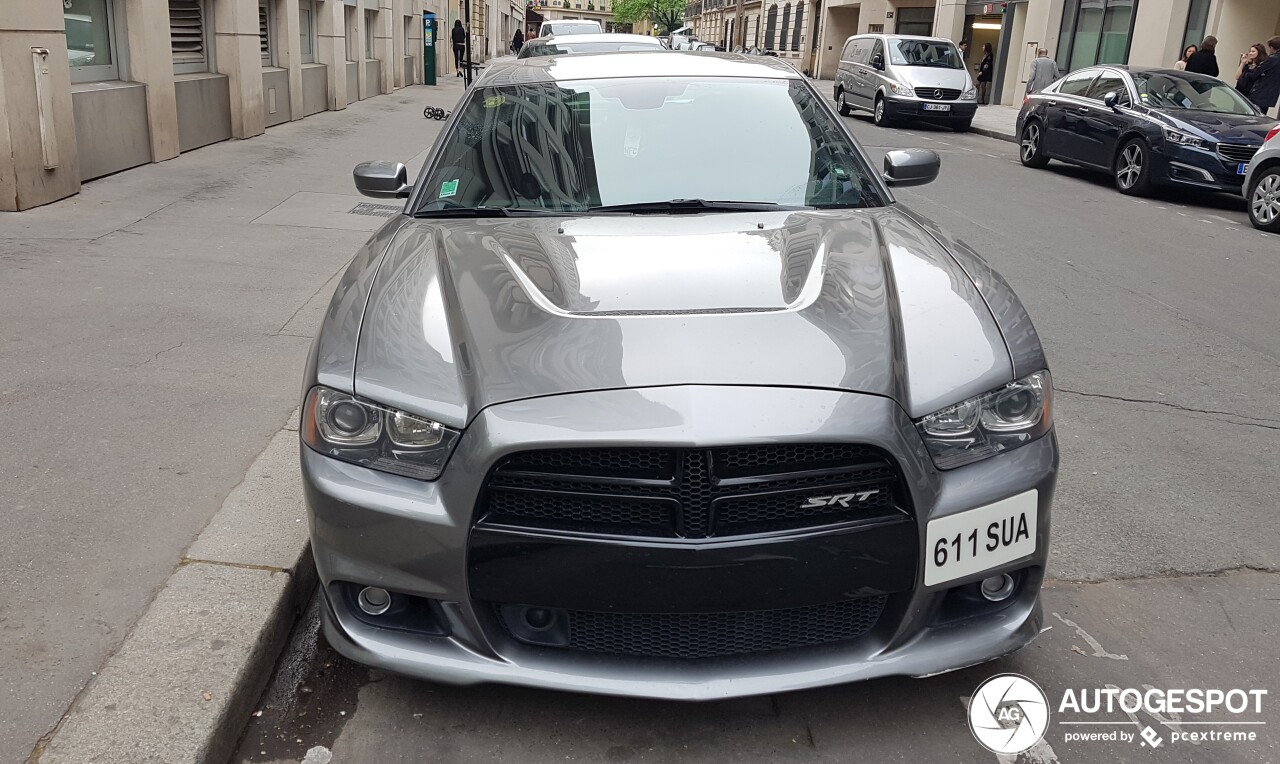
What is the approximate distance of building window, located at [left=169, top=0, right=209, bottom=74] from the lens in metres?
12.9

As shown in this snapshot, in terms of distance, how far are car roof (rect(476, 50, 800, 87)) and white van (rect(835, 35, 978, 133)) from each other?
59.4 feet

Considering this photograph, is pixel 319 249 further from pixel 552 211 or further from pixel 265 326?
pixel 552 211

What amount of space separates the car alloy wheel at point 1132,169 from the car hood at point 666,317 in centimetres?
1112

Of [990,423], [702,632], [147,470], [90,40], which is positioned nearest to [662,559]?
[702,632]

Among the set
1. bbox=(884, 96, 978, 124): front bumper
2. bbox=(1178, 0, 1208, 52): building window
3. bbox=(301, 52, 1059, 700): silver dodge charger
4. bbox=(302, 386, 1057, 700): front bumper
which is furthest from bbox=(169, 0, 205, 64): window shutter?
bbox=(1178, 0, 1208, 52): building window

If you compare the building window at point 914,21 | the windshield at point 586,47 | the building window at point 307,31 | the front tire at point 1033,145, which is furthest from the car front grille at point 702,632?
the building window at point 914,21

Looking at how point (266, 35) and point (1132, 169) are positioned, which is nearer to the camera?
point (1132, 169)

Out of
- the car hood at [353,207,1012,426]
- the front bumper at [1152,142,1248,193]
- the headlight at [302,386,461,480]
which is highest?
the car hood at [353,207,1012,426]

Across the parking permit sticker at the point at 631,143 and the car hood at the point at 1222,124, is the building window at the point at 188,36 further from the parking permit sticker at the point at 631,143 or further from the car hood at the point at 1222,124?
the car hood at the point at 1222,124

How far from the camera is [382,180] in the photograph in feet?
13.6

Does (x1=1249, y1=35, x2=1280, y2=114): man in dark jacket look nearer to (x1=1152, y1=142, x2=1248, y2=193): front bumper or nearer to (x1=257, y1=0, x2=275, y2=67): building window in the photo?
(x1=1152, y1=142, x2=1248, y2=193): front bumper

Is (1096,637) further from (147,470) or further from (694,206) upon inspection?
(147,470)

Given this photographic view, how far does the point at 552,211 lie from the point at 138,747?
6.53 feet

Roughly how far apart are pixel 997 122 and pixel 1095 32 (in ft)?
13.1
